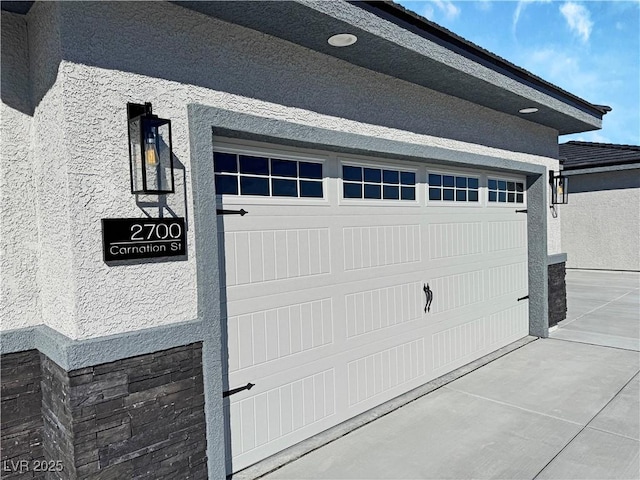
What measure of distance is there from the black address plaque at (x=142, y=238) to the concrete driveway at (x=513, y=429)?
1938 mm

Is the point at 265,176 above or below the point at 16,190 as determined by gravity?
above

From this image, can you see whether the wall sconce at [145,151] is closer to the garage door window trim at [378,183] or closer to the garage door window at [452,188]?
the garage door window trim at [378,183]

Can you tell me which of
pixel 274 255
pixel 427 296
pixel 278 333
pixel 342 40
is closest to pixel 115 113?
pixel 274 255

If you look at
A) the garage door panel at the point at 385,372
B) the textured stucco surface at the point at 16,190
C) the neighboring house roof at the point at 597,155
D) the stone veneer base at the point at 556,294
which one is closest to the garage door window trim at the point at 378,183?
the garage door panel at the point at 385,372

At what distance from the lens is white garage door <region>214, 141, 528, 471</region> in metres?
3.57

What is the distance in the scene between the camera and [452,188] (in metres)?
5.70

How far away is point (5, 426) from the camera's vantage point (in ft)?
9.36

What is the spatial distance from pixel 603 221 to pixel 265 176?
569 inches

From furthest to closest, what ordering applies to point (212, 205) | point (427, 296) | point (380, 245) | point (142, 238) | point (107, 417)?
1. point (427, 296)
2. point (380, 245)
3. point (212, 205)
4. point (142, 238)
5. point (107, 417)

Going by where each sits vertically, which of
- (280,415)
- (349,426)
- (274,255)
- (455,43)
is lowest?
(349,426)

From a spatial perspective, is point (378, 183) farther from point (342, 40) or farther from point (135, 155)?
point (135, 155)

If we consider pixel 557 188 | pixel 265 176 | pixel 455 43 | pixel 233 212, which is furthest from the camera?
pixel 557 188

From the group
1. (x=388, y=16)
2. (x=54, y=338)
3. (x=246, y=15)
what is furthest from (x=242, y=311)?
(x=388, y=16)

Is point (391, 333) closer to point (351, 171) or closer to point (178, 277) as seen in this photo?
point (351, 171)
